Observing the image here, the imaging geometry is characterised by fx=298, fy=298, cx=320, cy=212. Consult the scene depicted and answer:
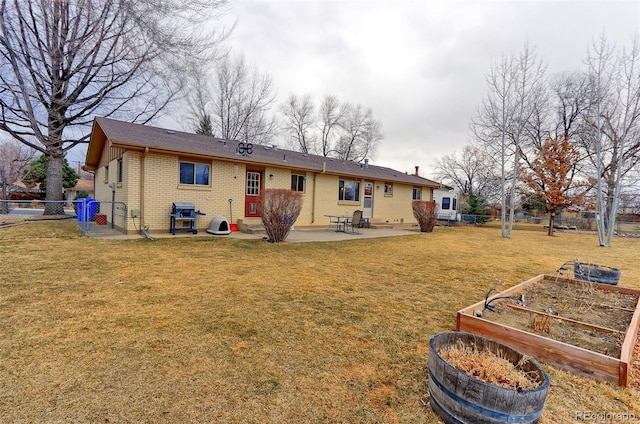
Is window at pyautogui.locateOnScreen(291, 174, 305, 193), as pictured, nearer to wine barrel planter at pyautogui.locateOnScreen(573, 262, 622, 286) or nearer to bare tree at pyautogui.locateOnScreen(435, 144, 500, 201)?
wine barrel planter at pyautogui.locateOnScreen(573, 262, 622, 286)

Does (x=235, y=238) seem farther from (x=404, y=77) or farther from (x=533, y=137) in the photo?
(x=533, y=137)

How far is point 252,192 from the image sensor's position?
38.9ft

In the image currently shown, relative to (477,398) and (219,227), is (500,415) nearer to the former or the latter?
(477,398)

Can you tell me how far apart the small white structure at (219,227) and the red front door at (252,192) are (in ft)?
5.16

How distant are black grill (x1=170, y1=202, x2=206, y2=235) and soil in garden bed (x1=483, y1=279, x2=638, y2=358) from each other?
29.1 ft

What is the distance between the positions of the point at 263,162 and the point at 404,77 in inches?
270

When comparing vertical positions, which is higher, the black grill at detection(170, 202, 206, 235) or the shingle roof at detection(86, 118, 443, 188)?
the shingle roof at detection(86, 118, 443, 188)

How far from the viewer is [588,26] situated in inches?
417

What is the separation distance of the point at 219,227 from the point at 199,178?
191 cm

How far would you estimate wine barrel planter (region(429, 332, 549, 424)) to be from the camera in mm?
1591

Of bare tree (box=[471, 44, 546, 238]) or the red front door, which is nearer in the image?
the red front door

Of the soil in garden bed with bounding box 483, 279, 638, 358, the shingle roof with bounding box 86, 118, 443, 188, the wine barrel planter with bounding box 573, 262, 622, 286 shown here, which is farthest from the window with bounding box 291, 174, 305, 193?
the wine barrel planter with bounding box 573, 262, 622, 286

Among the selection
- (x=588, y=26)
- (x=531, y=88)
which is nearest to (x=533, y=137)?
(x=531, y=88)

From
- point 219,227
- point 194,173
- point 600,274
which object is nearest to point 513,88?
point 600,274
